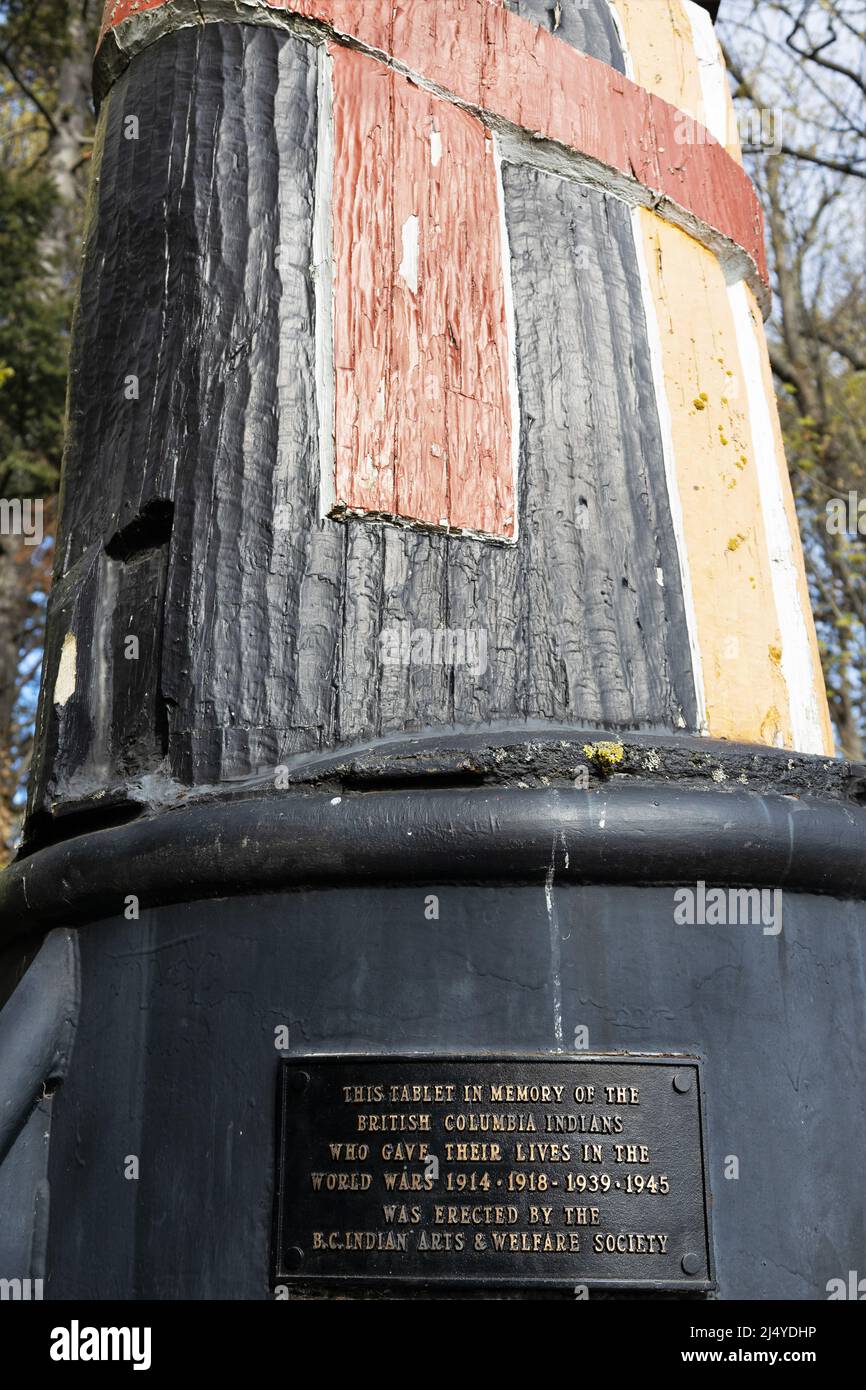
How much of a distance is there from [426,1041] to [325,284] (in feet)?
5.04

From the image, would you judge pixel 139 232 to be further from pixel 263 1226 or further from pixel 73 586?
pixel 263 1226

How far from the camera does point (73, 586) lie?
3.07 metres

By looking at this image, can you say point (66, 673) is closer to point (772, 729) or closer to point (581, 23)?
point (772, 729)

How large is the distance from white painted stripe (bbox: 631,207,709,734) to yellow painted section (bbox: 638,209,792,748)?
12mm

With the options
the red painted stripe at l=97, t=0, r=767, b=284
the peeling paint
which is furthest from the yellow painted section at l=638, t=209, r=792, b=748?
the peeling paint

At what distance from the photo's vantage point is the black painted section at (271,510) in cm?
275

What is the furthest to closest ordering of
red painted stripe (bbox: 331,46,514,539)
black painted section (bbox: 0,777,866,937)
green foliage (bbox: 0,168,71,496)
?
green foliage (bbox: 0,168,71,496) < red painted stripe (bbox: 331,46,514,539) < black painted section (bbox: 0,777,866,937)

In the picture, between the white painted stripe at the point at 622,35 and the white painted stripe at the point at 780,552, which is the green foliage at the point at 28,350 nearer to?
the white painted stripe at the point at 622,35

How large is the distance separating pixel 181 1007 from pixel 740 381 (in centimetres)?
186

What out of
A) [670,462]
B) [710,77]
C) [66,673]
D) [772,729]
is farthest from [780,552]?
[66,673]

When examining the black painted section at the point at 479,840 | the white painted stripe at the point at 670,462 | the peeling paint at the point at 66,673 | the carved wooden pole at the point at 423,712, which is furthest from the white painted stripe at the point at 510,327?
the peeling paint at the point at 66,673

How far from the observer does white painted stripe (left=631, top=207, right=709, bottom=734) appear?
2.91m

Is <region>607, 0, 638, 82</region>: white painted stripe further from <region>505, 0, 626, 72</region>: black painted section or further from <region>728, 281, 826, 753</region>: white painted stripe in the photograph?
<region>728, 281, 826, 753</region>: white painted stripe

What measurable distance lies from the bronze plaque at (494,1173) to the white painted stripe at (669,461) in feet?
2.61
